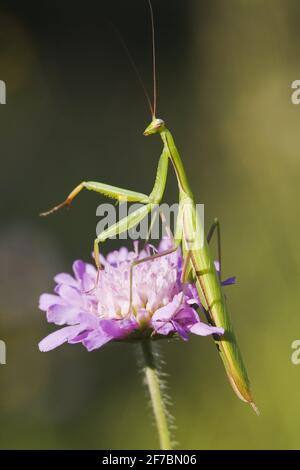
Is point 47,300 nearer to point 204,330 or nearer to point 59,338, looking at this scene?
point 59,338

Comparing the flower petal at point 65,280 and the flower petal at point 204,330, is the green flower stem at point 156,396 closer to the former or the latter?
the flower petal at point 204,330

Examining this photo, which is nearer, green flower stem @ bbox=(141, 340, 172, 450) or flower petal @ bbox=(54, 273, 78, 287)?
green flower stem @ bbox=(141, 340, 172, 450)

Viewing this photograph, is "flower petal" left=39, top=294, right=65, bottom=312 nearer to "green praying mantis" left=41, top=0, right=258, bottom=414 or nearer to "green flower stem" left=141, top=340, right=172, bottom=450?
"green praying mantis" left=41, top=0, right=258, bottom=414

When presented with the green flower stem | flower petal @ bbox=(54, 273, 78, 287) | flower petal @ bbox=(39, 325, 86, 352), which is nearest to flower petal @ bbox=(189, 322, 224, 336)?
the green flower stem

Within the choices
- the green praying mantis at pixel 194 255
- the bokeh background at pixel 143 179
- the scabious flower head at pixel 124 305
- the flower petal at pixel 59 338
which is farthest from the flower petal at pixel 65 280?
the bokeh background at pixel 143 179

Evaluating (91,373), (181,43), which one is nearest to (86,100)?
(181,43)

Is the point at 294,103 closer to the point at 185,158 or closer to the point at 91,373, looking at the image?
the point at 185,158

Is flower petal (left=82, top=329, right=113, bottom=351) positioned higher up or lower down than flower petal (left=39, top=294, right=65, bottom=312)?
lower down
